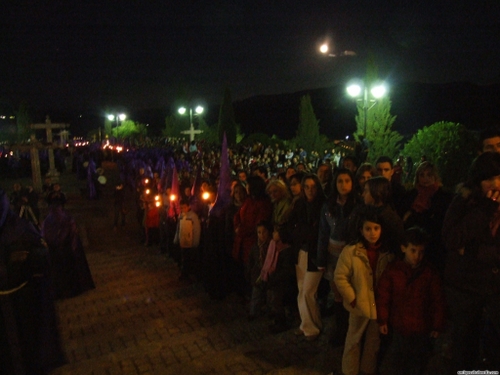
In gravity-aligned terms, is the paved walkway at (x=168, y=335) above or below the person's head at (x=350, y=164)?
below

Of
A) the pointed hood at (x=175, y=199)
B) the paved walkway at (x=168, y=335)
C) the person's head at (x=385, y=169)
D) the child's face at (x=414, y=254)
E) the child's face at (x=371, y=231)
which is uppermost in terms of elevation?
the person's head at (x=385, y=169)

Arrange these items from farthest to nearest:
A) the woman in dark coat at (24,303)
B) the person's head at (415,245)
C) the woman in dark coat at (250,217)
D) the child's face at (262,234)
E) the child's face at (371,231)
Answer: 1. the woman in dark coat at (250,217)
2. the child's face at (262,234)
3. the child's face at (371,231)
4. the person's head at (415,245)
5. the woman in dark coat at (24,303)

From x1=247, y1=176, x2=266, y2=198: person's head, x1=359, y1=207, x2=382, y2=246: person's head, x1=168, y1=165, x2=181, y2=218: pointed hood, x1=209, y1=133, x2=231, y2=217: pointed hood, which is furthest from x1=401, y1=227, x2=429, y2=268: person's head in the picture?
x1=168, y1=165, x2=181, y2=218: pointed hood

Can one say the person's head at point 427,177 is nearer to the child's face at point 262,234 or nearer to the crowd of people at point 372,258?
the crowd of people at point 372,258

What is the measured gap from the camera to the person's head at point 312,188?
5.11m

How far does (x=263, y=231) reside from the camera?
18.8 feet

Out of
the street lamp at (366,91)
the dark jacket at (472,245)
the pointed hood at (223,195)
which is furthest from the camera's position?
the street lamp at (366,91)

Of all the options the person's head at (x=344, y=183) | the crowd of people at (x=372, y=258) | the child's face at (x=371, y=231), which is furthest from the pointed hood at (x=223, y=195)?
the child's face at (x=371, y=231)

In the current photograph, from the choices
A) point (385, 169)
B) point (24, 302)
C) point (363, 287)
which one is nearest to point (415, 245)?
point (363, 287)

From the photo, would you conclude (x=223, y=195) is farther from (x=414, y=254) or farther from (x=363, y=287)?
(x=414, y=254)

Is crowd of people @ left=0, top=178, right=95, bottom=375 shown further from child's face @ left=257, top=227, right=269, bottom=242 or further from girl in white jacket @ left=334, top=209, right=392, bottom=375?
child's face @ left=257, top=227, right=269, bottom=242

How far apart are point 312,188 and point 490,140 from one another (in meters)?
1.80

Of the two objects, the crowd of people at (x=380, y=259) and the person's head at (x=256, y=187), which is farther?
the person's head at (x=256, y=187)

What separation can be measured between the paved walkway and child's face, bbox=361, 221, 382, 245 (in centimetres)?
128
